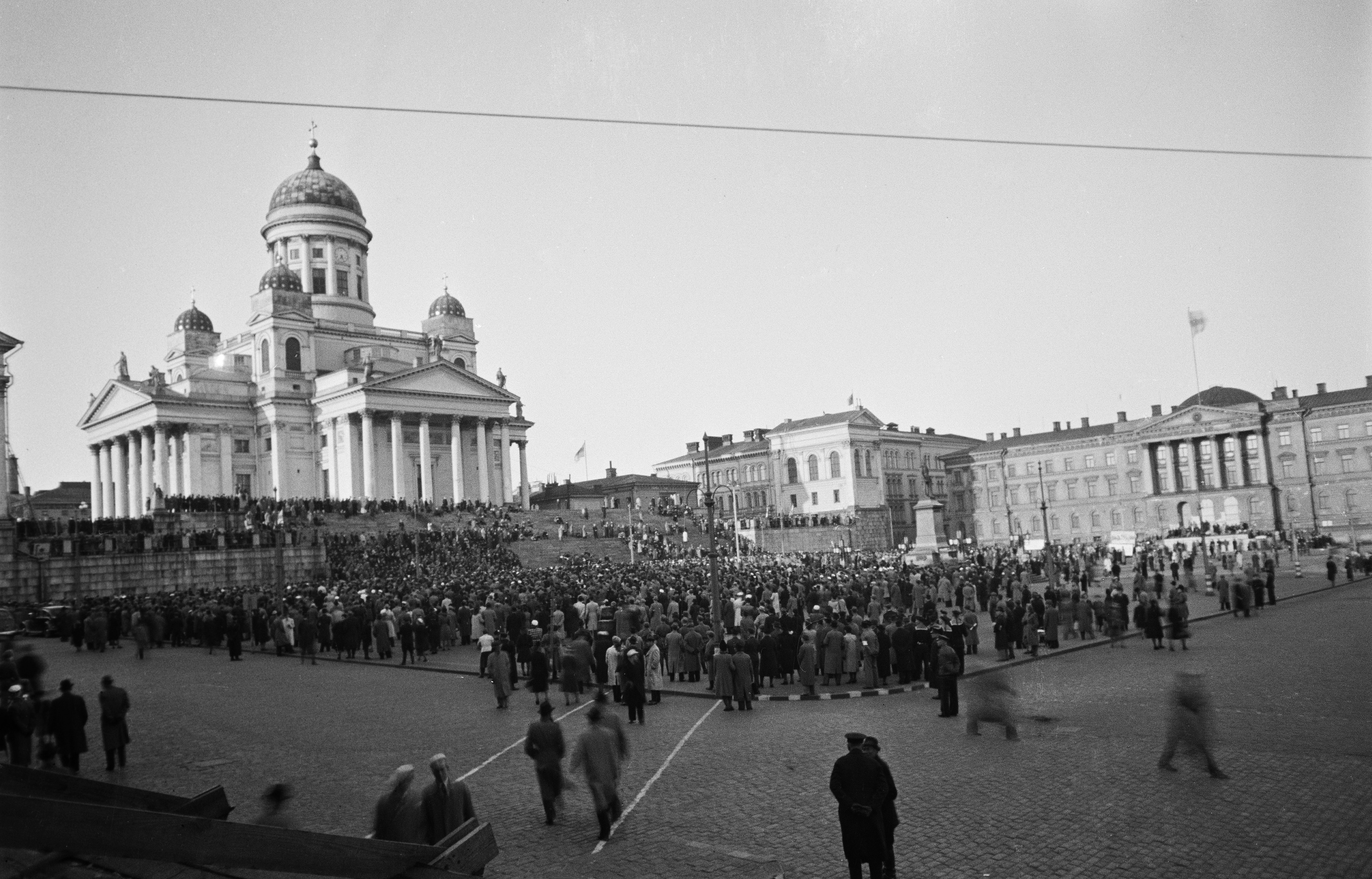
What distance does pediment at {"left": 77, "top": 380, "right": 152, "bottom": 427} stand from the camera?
2514 inches

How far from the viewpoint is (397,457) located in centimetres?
6203

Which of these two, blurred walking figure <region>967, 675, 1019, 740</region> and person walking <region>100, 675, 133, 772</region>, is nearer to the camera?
person walking <region>100, 675, 133, 772</region>

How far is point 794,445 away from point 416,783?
8413cm

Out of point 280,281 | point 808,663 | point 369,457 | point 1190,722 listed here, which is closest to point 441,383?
point 369,457

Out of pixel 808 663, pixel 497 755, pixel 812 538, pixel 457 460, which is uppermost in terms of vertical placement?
pixel 457 460

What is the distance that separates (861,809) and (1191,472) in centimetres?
8690

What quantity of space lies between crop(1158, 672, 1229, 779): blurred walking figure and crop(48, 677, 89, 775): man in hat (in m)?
12.5

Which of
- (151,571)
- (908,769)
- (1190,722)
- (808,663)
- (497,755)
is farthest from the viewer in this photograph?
(151,571)

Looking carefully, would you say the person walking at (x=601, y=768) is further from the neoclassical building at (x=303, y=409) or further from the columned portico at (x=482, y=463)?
the columned portico at (x=482, y=463)

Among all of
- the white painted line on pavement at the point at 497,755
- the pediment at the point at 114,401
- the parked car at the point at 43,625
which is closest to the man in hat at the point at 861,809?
the white painted line on pavement at the point at 497,755

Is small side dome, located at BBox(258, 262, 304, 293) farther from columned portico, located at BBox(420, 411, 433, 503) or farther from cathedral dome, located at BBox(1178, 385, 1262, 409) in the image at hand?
cathedral dome, located at BBox(1178, 385, 1262, 409)

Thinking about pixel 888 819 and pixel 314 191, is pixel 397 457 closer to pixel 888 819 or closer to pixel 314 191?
pixel 314 191

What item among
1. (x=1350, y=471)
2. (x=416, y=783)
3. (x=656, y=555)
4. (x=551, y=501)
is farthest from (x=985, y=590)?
(x=1350, y=471)

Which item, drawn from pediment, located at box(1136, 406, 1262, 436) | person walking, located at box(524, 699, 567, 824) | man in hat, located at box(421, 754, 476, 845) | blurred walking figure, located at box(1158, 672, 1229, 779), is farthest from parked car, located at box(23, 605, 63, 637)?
pediment, located at box(1136, 406, 1262, 436)
